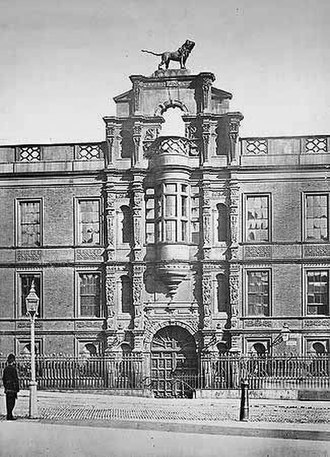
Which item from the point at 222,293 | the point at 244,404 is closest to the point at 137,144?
the point at 222,293

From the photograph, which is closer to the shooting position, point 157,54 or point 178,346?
point 157,54

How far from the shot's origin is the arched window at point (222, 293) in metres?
12.8

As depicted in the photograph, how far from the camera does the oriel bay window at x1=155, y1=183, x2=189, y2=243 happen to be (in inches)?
480

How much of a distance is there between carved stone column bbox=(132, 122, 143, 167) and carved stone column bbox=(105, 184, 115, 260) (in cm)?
52

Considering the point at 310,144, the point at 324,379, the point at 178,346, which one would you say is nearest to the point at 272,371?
the point at 324,379

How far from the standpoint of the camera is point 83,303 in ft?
41.7

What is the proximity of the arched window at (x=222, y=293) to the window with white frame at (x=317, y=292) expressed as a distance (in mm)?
1218

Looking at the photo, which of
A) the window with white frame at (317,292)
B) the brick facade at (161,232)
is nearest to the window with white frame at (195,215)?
the brick facade at (161,232)

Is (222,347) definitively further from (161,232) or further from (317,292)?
(161,232)

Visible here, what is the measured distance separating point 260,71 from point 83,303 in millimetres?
4342

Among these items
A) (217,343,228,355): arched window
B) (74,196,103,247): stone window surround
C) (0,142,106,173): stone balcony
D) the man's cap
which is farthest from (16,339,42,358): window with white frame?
(217,343,228,355): arched window

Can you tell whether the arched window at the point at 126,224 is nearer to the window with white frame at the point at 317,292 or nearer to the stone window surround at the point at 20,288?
the stone window surround at the point at 20,288

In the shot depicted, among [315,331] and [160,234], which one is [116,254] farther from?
[315,331]

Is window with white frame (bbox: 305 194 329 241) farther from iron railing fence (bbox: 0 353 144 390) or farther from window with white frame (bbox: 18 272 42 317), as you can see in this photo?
window with white frame (bbox: 18 272 42 317)
